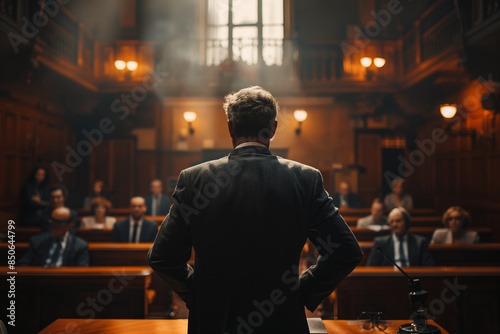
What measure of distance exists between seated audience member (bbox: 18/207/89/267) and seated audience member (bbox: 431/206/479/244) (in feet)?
13.6

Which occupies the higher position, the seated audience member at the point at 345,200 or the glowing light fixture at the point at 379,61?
the glowing light fixture at the point at 379,61

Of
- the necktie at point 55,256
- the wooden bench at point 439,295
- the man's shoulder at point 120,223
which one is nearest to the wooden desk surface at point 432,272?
the wooden bench at point 439,295

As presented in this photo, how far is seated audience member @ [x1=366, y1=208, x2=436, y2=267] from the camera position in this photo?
3730mm

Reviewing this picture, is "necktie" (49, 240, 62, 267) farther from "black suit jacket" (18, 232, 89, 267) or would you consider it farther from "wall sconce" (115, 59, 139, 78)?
"wall sconce" (115, 59, 139, 78)

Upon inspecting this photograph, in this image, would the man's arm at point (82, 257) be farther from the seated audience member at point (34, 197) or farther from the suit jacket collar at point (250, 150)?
the suit jacket collar at point (250, 150)

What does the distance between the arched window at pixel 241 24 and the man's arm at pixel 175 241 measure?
8360 mm

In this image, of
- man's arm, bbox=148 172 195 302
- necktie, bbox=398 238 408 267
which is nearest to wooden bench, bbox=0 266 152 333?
man's arm, bbox=148 172 195 302

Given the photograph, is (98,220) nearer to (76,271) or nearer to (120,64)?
(76,271)

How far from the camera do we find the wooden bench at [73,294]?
3090 millimetres

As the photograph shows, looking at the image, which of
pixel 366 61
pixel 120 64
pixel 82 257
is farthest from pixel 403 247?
pixel 120 64

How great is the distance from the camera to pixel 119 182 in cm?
930

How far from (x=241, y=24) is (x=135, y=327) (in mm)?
8756

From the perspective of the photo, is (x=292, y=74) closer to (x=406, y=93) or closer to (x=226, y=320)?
(x=406, y=93)

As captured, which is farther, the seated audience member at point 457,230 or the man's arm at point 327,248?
the seated audience member at point 457,230
